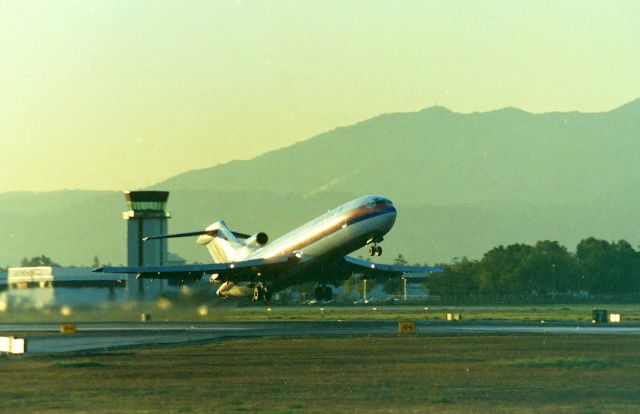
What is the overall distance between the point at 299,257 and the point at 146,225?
94173 mm

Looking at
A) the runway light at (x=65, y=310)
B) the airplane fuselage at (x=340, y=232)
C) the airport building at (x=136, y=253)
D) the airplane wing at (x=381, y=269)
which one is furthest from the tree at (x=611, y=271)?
the airplane fuselage at (x=340, y=232)

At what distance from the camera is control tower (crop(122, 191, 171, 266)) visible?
169 m

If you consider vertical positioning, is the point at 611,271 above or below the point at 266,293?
above

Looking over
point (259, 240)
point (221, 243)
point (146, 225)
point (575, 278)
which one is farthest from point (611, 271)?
point (259, 240)

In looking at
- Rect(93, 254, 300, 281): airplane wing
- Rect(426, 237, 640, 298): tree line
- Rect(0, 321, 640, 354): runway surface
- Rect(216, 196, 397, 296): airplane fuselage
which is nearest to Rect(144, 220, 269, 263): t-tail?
Rect(93, 254, 300, 281): airplane wing

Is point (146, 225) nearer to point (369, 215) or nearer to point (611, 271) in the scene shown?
point (611, 271)

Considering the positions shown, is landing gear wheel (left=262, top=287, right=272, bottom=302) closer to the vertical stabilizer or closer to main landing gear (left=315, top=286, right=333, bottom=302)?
main landing gear (left=315, top=286, right=333, bottom=302)

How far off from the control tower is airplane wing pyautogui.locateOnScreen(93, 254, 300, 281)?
251ft

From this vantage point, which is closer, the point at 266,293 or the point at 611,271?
the point at 266,293

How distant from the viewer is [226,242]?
342ft

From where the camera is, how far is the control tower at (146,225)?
168625 millimetres

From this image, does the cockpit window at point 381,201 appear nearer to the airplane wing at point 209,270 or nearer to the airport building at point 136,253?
the airplane wing at point 209,270

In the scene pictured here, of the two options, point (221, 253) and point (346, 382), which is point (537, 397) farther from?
point (221, 253)

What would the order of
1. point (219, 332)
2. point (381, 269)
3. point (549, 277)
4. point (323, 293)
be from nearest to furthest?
point (219, 332) < point (323, 293) < point (381, 269) < point (549, 277)
